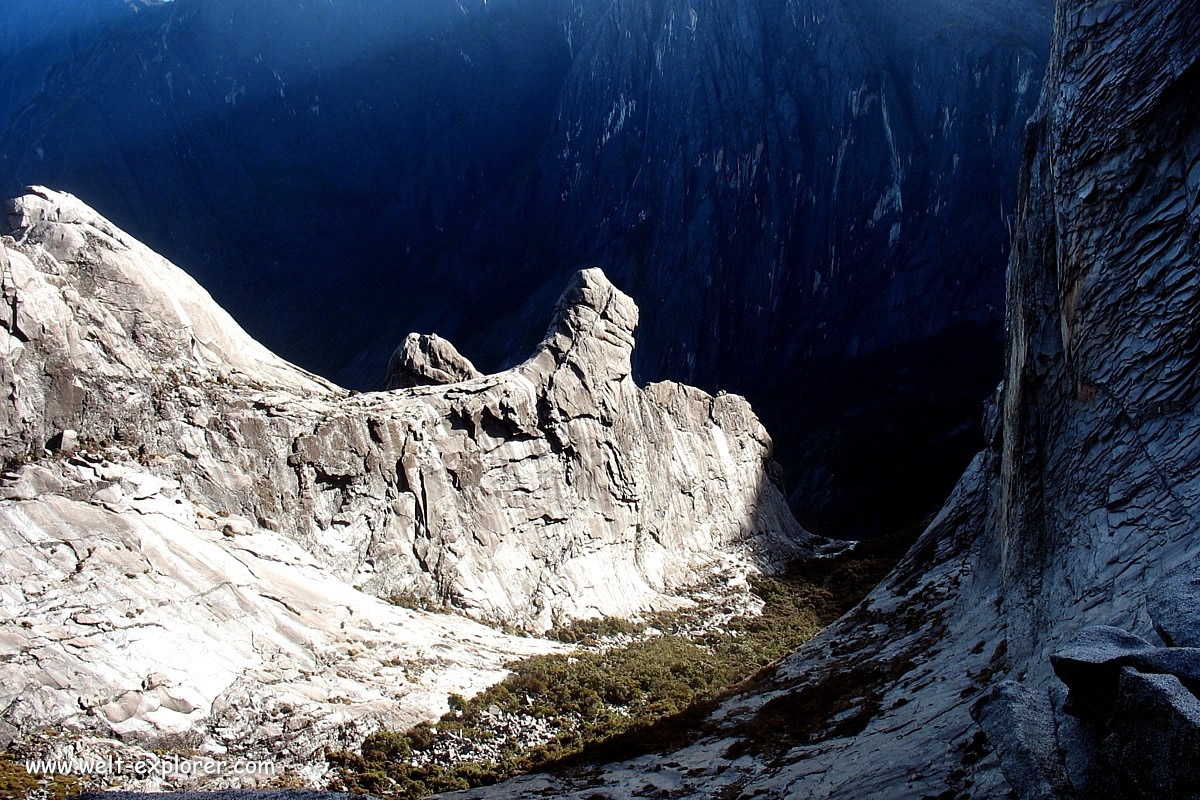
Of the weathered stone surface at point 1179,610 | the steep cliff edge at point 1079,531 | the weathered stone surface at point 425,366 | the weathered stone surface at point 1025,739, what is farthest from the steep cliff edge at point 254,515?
the weathered stone surface at point 1179,610

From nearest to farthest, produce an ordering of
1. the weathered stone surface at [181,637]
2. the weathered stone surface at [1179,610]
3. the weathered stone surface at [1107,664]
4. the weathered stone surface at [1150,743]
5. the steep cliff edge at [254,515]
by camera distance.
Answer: the weathered stone surface at [1150,743] → the weathered stone surface at [1107,664] → the weathered stone surface at [1179,610] → the weathered stone surface at [181,637] → the steep cliff edge at [254,515]

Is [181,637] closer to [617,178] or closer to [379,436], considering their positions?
[379,436]

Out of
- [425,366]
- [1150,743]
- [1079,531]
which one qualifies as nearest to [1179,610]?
[1150,743]

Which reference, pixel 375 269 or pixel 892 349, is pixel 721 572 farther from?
pixel 375 269

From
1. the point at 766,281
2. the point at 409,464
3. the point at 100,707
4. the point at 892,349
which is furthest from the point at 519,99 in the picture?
the point at 100,707

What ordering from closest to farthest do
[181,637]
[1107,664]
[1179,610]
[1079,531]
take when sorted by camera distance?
1. [1107,664]
2. [1179,610]
3. [1079,531]
4. [181,637]

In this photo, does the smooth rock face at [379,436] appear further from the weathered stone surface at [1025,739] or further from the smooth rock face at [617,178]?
the smooth rock face at [617,178]
